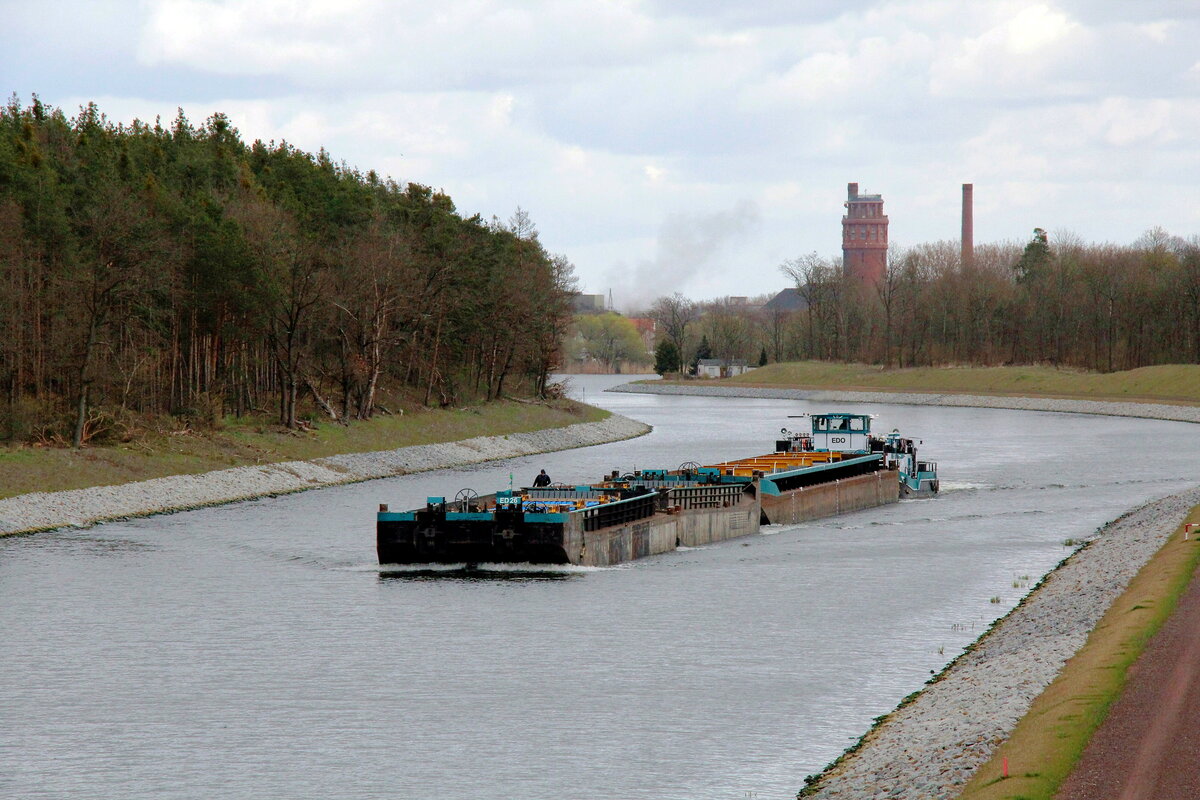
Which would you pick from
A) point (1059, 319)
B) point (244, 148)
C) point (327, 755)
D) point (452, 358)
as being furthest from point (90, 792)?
point (1059, 319)

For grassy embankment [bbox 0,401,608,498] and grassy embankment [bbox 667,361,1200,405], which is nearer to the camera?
grassy embankment [bbox 0,401,608,498]

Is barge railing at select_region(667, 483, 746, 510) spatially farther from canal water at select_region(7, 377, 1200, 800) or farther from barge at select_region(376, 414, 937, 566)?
canal water at select_region(7, 377, 1200, 800)

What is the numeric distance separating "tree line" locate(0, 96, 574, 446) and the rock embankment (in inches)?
1789

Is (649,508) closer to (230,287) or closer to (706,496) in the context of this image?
(706,496)

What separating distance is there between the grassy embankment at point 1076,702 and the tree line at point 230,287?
48077 millimetres

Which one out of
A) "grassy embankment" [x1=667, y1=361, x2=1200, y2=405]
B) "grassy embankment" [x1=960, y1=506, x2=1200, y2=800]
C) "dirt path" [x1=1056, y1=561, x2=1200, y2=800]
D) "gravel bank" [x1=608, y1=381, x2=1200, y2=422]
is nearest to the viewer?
"dirt path" [x1=1056, y1=561, x2=1200, y2=800]

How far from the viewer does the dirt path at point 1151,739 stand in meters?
17.4

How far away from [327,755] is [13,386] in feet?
152

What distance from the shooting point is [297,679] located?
28.7 metres

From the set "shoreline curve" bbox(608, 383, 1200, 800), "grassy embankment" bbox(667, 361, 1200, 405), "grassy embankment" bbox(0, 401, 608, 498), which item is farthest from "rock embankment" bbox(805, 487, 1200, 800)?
"grassy embankment" bbox(667, 361, 1200, 405)

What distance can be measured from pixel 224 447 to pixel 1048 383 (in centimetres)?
12277

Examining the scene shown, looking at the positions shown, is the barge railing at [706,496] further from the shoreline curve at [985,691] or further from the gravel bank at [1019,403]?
the gravel bank at [1019,403]

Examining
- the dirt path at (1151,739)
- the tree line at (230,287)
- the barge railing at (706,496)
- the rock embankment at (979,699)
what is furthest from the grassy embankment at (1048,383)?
the dirt path at (1151,739)

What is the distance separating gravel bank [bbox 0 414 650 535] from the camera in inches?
2069
